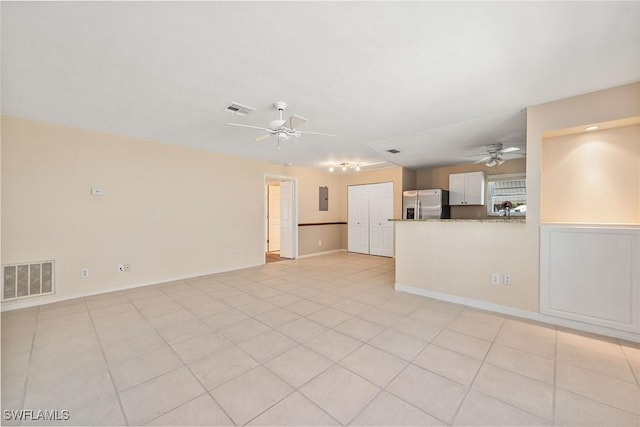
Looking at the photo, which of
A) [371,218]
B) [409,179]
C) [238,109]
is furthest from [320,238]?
[238,109]

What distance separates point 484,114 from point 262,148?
11.3 feet

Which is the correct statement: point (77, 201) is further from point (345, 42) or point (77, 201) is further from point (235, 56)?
point (345, 42)

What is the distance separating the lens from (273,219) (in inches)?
311

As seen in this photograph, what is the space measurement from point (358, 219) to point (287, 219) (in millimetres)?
2110

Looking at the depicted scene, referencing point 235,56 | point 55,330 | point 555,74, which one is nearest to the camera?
point 235,56

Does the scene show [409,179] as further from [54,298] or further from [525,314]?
[54,298]

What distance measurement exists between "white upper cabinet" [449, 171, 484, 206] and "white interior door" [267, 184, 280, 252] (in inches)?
194

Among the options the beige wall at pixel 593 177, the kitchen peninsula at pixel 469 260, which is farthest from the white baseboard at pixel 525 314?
the beige wall at pixel 593 177

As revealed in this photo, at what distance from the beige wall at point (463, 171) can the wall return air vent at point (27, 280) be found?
24.4ft

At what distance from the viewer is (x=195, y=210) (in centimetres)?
468

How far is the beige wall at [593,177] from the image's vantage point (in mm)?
2635

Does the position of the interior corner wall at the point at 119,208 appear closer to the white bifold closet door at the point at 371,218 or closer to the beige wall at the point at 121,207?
the beige wall at the point at 121,207

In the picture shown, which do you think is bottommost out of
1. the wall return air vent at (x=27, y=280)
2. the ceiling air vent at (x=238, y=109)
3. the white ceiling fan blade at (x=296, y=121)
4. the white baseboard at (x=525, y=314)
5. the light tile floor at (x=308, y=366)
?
the light tile floor at (x=308, y=366)

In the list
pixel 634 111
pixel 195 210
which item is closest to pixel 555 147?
pixel 634 111
